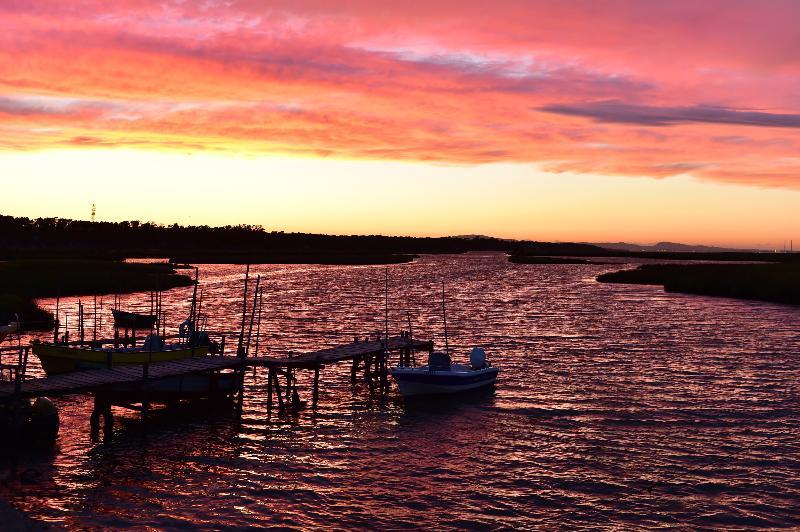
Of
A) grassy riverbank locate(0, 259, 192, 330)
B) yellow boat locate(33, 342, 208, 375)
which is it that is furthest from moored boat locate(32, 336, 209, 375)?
grassy riverbank locate(0, 259, 192, 330)

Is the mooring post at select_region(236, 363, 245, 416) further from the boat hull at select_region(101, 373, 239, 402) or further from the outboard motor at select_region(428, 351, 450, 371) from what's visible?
the outboard motor at select_region(428, 351, 450, 371)

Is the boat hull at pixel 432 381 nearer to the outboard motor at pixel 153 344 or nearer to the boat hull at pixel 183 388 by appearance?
the boat hull at pixel 183 388

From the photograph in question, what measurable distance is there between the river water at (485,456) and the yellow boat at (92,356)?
1.85 meters

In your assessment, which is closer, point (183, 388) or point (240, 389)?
point (183, 388)

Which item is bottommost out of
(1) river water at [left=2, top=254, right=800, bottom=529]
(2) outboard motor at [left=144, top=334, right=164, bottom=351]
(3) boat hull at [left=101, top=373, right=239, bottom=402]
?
(1) river water at [left=2, top=254, right=800, bottom=529]

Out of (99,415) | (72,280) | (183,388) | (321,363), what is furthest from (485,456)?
(72,280)

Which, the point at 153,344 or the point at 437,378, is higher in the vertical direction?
the point at 153,344

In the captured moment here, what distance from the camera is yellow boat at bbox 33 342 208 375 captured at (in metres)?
35.9

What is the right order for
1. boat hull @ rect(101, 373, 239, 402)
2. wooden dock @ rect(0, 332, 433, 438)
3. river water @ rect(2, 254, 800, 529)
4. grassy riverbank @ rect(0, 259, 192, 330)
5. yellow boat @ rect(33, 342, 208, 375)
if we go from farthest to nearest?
1. grassy riverbank @ rect(0, 259, 192, 330)
2. yellow boat @ rect(33, 342, 208, 375)
3. boat hull @ rect(101, 373, 239, 402)
4. wooden dock @ rect(0, 332, 433, 438)
5. river water @ rect(2, 254, 800, 529)

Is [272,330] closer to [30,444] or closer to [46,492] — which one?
[30,444]

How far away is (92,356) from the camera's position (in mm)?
36344

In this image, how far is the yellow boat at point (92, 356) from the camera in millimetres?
35906

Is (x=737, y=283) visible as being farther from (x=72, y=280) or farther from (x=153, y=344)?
(x=153, y=344)

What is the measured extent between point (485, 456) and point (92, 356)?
20293 millimetres
